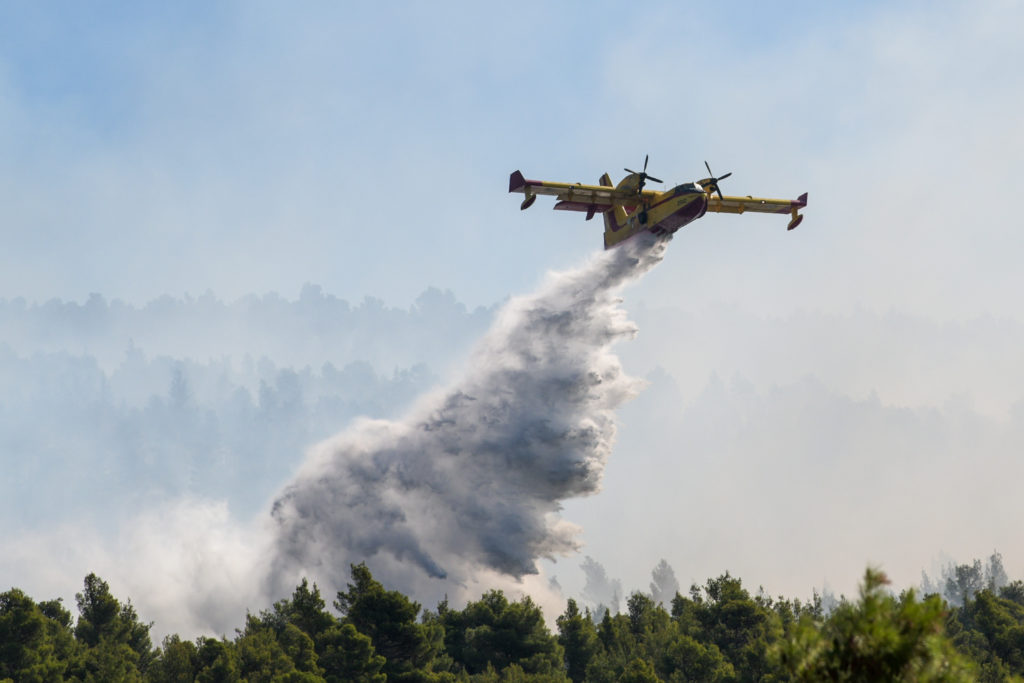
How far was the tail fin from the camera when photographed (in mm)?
60375

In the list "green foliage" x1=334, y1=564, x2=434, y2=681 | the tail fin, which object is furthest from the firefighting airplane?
"green foliage" x1=334, y1=564, x2=434, y2=681

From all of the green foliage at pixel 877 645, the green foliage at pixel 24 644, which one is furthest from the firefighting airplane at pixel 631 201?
the green foliage at pixel 877 645

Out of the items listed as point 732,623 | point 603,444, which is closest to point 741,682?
point 732,623

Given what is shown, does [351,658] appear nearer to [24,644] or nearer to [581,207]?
[24,644]

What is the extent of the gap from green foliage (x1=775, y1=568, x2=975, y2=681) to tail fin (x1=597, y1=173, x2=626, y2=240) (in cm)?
4934

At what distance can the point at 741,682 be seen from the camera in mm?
48656

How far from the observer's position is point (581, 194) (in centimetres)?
5828

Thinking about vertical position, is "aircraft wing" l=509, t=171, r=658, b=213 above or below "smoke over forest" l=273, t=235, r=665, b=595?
above

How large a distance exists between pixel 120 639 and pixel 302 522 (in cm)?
1540

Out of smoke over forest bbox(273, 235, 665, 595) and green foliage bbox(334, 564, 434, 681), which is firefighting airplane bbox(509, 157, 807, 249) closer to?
smoke over forest bbox(273, 235, 665, 595)

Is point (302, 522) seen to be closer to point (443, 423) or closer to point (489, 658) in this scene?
point (443, 423)

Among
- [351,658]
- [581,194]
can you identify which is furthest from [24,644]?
[581,194]

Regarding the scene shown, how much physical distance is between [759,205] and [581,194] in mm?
14182

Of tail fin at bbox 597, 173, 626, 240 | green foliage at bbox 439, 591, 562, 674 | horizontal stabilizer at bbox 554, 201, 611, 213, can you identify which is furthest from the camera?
tail fin at bbox 597, 173, 626, 240
